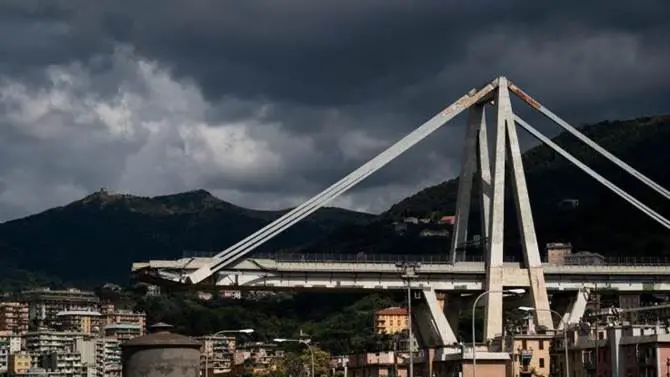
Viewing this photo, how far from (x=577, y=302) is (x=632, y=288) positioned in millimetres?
5289

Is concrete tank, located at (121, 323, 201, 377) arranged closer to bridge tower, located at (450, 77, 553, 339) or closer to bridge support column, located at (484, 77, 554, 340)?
bridge tower, located at (450, 77, 553, 339)

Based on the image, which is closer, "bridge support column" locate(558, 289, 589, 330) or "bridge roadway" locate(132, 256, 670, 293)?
"bridge roadway" locate(132, 256, 670, 293)

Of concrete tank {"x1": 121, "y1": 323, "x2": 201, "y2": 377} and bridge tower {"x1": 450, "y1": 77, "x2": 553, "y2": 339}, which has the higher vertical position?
→ bridge tower {"x1": 450, "y1": 77, "x2": 553, "y2": 339}

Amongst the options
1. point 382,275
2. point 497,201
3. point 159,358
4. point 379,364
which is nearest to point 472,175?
point 497,201

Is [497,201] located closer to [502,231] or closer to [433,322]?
[502,231]

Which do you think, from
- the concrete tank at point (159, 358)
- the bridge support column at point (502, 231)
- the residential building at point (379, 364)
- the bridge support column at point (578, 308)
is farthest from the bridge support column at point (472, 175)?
the concrete tank at point (159, 358)

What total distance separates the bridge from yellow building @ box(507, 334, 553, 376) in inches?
83.6

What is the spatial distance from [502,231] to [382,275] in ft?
34.4

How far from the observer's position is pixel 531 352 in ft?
347

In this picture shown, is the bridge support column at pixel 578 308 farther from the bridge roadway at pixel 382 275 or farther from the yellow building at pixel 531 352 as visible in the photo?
the yellow building at pixel 531 352

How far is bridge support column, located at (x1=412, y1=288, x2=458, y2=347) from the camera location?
4284 inches

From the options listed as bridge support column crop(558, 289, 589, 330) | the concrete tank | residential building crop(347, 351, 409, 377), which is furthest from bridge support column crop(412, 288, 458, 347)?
the concrete tank

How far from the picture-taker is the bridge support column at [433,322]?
357 ft

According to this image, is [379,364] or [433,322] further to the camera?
[379,364]
